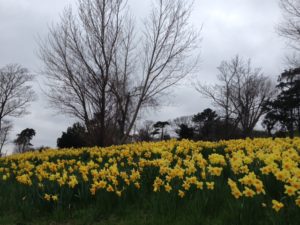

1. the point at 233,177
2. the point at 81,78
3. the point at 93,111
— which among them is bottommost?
the point at 233,177

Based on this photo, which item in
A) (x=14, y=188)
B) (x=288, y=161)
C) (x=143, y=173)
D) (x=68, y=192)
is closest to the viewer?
(x=288, y=161)

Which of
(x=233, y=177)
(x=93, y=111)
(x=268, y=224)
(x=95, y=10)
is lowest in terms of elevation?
(x=268, y=224)

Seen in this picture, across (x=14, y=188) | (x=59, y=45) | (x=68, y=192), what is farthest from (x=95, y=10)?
(x=68, y=192)

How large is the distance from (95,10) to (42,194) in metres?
10.5

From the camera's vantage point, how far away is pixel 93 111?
13.7 m

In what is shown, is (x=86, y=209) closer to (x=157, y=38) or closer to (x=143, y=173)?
(x=143, y=173)

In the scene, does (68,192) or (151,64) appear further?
(151,64)

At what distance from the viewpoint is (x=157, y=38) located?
15305mm

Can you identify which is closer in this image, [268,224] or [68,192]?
[268,224]

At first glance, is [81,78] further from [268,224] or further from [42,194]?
[268,224]

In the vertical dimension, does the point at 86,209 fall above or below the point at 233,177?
below

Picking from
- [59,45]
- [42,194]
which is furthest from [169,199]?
[59,45]

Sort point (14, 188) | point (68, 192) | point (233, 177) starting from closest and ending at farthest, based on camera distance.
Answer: point (233, 177)
point (68, 192)
point (14, 188)

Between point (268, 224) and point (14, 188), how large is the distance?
4063 mm
